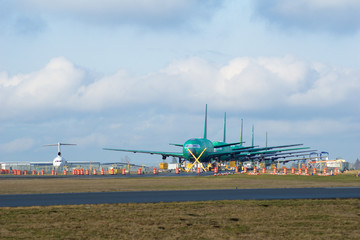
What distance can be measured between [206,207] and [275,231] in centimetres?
649

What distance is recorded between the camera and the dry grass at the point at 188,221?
14.4 m

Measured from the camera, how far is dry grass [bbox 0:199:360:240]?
14414mm

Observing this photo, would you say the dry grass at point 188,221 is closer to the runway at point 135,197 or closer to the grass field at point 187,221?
the grass field at point 187,221

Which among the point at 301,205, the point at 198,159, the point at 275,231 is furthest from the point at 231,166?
the point at 275,231

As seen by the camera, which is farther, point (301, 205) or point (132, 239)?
point (301, 205)

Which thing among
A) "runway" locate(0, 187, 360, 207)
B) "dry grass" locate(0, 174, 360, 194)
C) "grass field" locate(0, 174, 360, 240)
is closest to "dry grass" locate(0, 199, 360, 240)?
"grass field" locate(0, 174, 360, 240)

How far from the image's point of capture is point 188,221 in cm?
1705

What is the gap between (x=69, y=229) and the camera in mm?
15359

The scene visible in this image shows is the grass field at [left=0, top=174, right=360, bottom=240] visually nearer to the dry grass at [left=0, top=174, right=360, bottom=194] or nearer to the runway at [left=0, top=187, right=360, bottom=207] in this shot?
the runway at [left=0, top=187, right=360, bottom=207]

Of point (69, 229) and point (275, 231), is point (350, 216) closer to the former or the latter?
point (275, 231)

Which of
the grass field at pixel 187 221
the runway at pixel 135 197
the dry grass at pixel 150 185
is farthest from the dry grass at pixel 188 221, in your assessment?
the dry grass at pixel 150 185

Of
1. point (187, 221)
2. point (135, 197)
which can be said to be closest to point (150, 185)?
point (135, 197)

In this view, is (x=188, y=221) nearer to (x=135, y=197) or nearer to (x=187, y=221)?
(x=187, y=221)

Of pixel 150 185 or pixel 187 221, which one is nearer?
pixel 187 221
